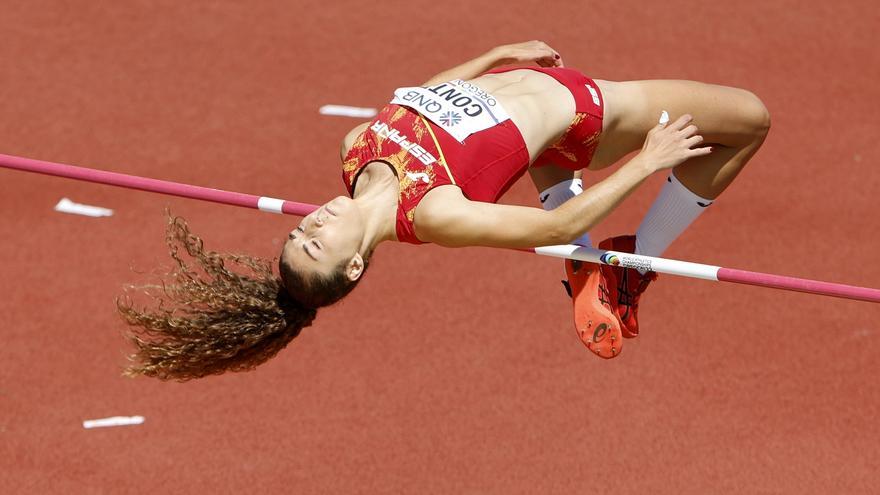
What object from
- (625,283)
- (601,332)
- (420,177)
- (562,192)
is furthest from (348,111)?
(420,177)

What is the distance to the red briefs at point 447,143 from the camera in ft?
13.6

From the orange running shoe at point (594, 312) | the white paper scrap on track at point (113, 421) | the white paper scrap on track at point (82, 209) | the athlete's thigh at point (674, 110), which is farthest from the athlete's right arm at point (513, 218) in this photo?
the white paper scrap on track at point (82, 209)

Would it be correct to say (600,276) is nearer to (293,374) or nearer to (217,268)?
(217,268)

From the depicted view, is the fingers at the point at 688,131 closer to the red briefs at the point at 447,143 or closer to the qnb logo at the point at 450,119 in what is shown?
the red briefs at the point at 447,143

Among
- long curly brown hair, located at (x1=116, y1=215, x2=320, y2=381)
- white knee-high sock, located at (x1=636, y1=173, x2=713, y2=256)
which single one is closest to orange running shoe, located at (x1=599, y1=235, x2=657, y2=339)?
white knee-high sock, located at (x1=636, y1=173, x2=713, y2=256)

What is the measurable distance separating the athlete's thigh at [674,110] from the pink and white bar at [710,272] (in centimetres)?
37

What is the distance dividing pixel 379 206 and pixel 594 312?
1.06m

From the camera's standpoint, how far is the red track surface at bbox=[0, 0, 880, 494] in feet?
20.4

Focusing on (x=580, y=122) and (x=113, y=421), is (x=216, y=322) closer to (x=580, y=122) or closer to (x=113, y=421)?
(x=580, y=122)

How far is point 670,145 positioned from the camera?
417 cm

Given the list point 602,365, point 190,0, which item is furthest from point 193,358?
point 190,0

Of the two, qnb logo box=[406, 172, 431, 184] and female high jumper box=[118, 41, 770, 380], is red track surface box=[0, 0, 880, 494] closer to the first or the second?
female high jumper box=[118, 41, 770, 380]

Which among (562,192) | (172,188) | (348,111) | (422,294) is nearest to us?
(562,192)

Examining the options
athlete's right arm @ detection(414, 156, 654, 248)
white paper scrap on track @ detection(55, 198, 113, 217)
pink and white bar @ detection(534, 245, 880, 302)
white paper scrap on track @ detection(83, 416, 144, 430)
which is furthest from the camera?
white paper scrap on track @ detection(55, 198, 113, 217)
